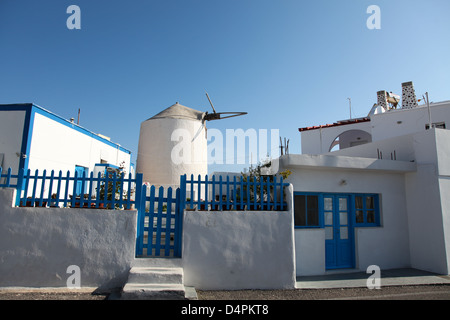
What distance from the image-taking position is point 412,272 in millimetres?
8141

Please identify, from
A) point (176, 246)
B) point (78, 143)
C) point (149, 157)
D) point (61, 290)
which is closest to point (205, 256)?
point (176, 246)

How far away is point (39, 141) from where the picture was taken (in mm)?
9359

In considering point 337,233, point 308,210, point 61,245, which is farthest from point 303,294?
point 61,245

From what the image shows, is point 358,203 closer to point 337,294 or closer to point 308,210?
point 308,210

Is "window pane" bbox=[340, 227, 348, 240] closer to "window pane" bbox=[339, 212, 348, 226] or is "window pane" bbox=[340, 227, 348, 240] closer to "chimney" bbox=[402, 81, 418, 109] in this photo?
"window pane" bbox=[339, 212, 348, 226]

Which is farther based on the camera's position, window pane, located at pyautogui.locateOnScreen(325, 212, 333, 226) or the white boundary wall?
window pane, located at pyautogui.locateOnScreen(325, 212, 333, 226)

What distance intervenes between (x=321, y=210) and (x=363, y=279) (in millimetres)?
1963

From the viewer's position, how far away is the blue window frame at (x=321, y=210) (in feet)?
25.8

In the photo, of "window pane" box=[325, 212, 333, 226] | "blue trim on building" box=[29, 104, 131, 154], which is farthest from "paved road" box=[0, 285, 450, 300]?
"blue trim on building" box=[29, 104, 131, 154]

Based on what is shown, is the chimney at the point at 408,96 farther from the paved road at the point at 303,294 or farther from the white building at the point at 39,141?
the white building at the point at 39,141

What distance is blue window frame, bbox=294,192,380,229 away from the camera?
786cm

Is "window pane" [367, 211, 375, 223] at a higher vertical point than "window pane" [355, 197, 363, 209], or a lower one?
lower

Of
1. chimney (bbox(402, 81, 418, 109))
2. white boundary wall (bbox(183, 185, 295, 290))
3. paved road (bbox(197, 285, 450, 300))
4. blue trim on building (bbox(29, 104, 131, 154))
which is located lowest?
paved road (bbox(197, 285, 450, 300))
